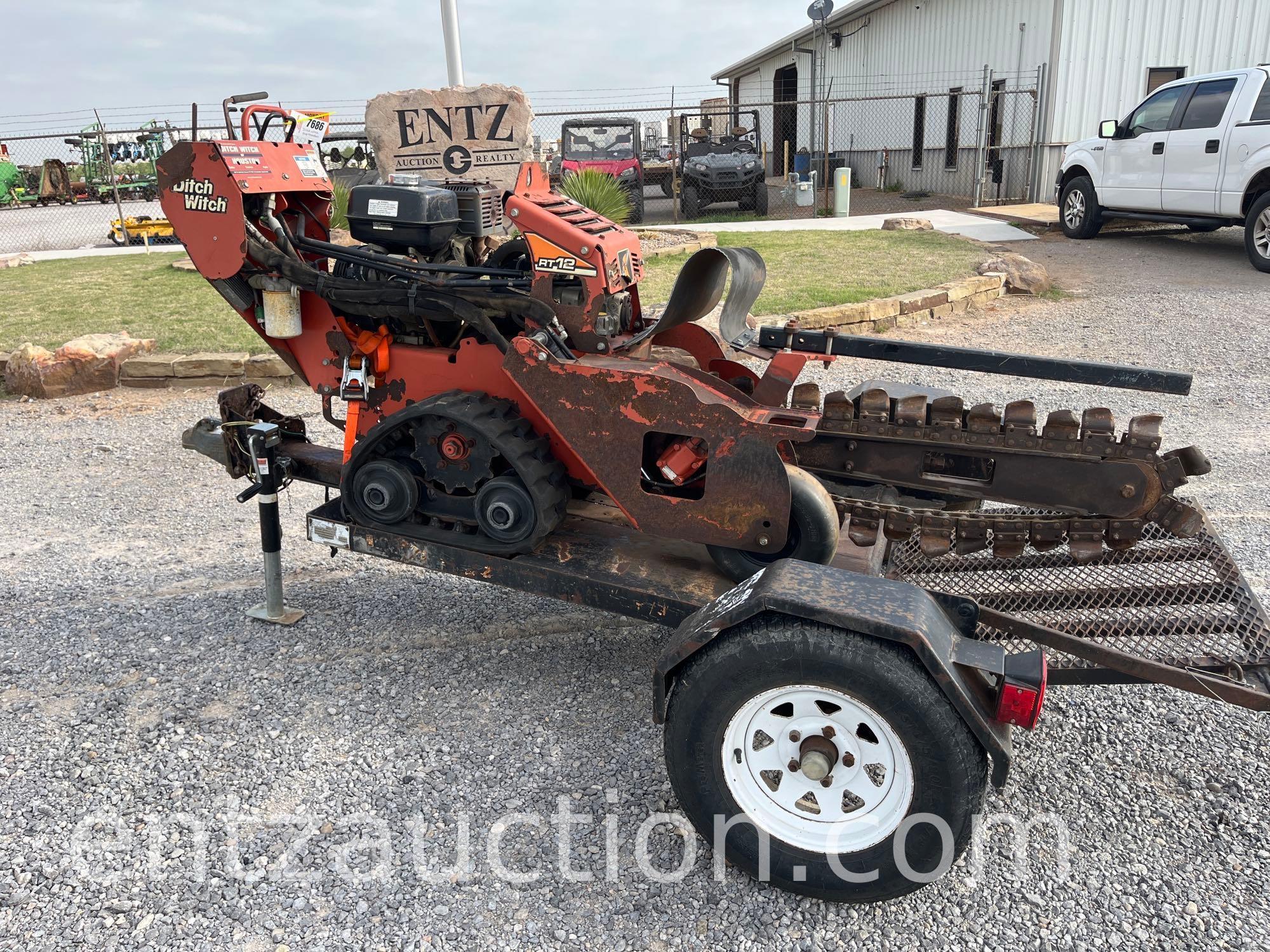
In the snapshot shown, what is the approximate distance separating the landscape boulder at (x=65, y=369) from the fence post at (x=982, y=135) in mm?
15803

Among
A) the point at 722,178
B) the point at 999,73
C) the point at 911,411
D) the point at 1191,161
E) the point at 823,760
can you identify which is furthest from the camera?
the point at 999,73

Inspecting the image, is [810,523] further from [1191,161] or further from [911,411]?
[1191,161]

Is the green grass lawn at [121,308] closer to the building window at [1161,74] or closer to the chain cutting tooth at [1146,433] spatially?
the chain cutting tooth at [1146,433]

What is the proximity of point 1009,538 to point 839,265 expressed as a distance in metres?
9.12

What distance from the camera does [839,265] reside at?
11539 millimetres

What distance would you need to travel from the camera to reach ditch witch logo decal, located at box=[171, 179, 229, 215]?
135 inches

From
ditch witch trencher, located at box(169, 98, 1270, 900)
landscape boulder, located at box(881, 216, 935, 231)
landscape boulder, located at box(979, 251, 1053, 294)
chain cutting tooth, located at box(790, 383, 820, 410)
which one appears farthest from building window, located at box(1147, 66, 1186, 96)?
chain cutting tooth, located at box(790, 383, 820, 410)

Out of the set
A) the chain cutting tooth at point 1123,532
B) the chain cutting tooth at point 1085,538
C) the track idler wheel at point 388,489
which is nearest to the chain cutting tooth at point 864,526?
the chain cutting tooth at point 1085,538

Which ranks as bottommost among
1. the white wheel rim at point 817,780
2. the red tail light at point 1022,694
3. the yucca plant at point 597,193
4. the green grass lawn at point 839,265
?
the white wheel rim at point 817,780

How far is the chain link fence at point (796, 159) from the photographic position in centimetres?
1855

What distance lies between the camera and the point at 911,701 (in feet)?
7.46

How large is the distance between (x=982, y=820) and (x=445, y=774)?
1.65 m

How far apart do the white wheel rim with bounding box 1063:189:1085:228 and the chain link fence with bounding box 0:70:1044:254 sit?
464cm


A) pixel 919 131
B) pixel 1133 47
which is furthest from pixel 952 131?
pixel 1133 47
